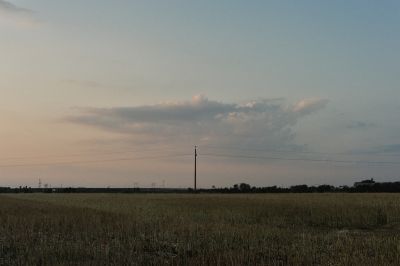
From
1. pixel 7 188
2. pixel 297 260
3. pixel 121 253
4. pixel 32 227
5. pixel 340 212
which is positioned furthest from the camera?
pixel 7 188

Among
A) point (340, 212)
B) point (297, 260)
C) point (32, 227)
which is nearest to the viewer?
point (297, 260)

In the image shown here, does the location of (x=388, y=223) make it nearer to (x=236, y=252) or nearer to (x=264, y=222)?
(x=264, y=222)

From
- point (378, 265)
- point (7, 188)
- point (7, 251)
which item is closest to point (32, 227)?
point (7, 251)

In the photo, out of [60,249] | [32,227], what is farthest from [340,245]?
[32,227]

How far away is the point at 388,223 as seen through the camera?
2836 cm

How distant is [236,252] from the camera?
14.2 m

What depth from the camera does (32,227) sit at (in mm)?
20516

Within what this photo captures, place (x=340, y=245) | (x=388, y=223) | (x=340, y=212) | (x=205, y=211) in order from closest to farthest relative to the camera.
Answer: (x=340, y=245), (x=388, y=223), (x=340, y=212), (x=205, y=211)

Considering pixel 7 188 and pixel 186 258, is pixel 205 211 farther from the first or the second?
pixel 7 188

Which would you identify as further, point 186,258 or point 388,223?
point 388,223

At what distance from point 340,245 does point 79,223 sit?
11.8 meters

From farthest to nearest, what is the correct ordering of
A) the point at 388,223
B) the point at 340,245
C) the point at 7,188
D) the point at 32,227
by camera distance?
the point at 7,188 < the point at 388,223 < the point at 32,227 < the point at 340,245

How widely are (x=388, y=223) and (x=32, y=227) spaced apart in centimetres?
1824

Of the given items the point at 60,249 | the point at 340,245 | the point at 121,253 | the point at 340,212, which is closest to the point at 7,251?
the point at 60,249
